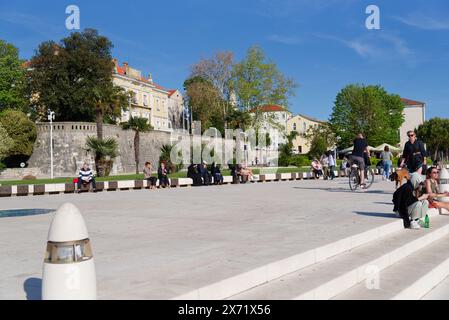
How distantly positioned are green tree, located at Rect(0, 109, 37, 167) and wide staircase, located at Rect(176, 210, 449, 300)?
47.9 metres

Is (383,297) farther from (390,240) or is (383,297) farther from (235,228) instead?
(235,228)

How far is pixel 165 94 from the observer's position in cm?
9244

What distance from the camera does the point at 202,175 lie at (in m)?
26.2

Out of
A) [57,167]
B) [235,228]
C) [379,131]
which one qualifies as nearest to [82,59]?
[57,167]

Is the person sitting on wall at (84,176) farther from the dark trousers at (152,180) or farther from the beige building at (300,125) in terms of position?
the beige building at (300,125)

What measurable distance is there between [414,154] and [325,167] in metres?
17.0

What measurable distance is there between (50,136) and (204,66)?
66.0ft

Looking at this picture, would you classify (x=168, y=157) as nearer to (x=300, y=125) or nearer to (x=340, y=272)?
(x=340, y=272)

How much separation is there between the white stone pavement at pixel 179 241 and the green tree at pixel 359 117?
65.1 metres

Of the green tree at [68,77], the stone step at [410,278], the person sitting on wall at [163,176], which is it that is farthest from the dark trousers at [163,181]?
the green tree at [68,77]

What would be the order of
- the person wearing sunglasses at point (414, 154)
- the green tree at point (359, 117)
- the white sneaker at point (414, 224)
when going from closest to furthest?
the white sneaker at point (414, 224)
the person wearing sunglasses at point (414, 154)
the green tree at point (359, 117)

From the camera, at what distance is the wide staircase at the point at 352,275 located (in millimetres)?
4328
